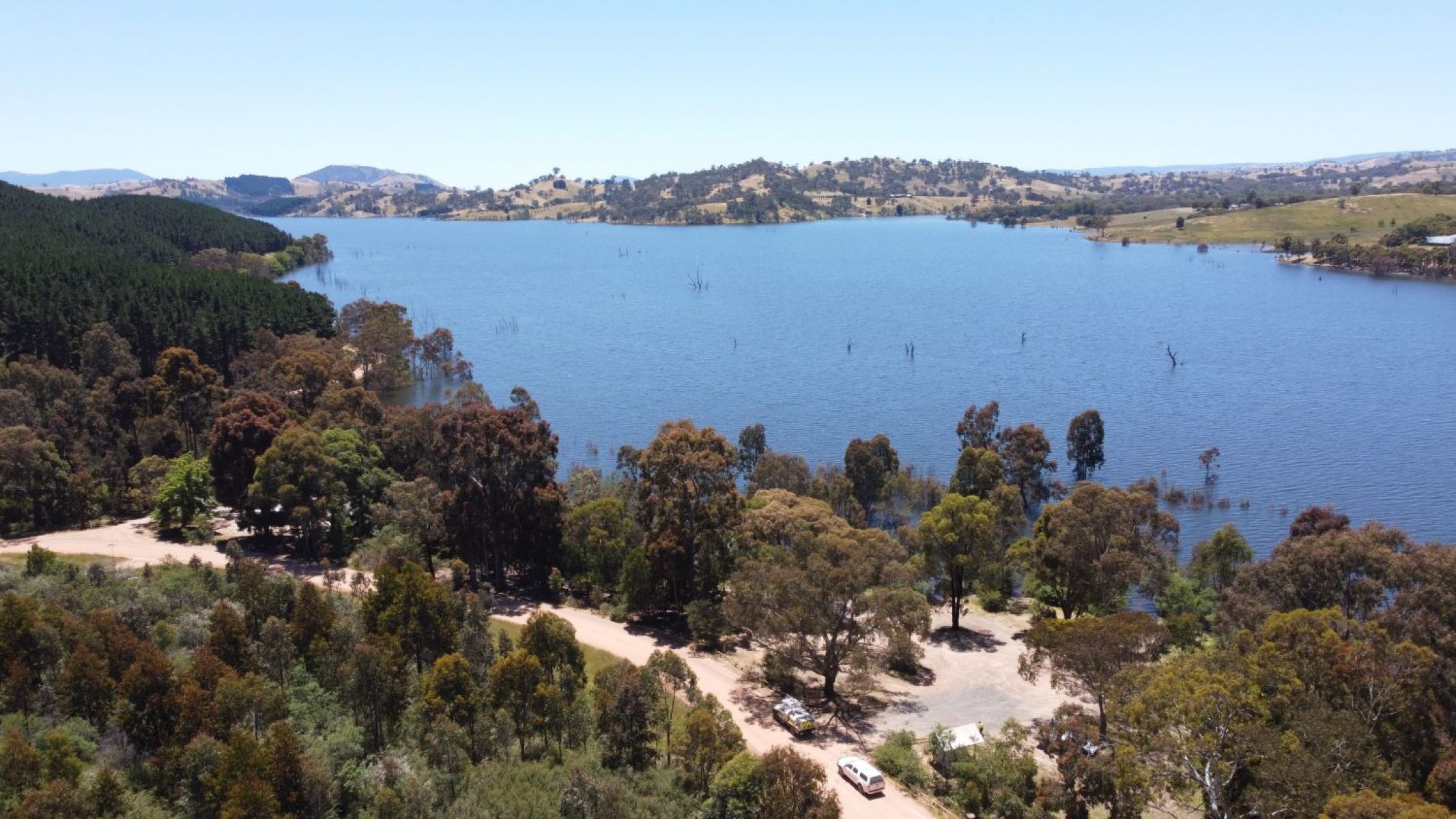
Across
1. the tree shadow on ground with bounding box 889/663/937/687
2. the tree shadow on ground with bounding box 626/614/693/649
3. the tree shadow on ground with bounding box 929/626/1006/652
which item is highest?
the tree shadow on ground with bounding box 626/614/693/649

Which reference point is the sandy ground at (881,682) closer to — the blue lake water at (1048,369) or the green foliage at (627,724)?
the green foliage at (627,724)

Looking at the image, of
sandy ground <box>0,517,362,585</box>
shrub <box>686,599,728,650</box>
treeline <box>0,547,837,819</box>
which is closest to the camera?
treeline <box>0,547,837,819</box>

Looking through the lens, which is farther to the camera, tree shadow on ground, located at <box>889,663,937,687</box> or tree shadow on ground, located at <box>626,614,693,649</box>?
tree shadow on ground, located at <box>626,614,693,649</box>

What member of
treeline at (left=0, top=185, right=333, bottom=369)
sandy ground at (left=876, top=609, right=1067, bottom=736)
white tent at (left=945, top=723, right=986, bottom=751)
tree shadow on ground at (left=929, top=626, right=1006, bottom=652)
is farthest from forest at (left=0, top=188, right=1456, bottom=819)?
treeline at (left=0, top=185, right=333, bottom=369)

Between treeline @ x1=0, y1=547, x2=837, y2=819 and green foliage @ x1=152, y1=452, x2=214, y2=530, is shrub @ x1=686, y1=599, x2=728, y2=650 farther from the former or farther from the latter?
green foliage @ x1=152, y1=452, x2=214, y2=530

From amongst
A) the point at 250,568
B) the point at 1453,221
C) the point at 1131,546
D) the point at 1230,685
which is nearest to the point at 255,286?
the point at 250,568

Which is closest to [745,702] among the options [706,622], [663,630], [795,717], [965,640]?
[795,717]

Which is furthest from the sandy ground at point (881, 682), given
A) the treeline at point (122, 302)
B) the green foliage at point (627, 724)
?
the treeline at point (122, 302)

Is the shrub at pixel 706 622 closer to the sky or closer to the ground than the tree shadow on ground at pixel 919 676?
closer to the sky
